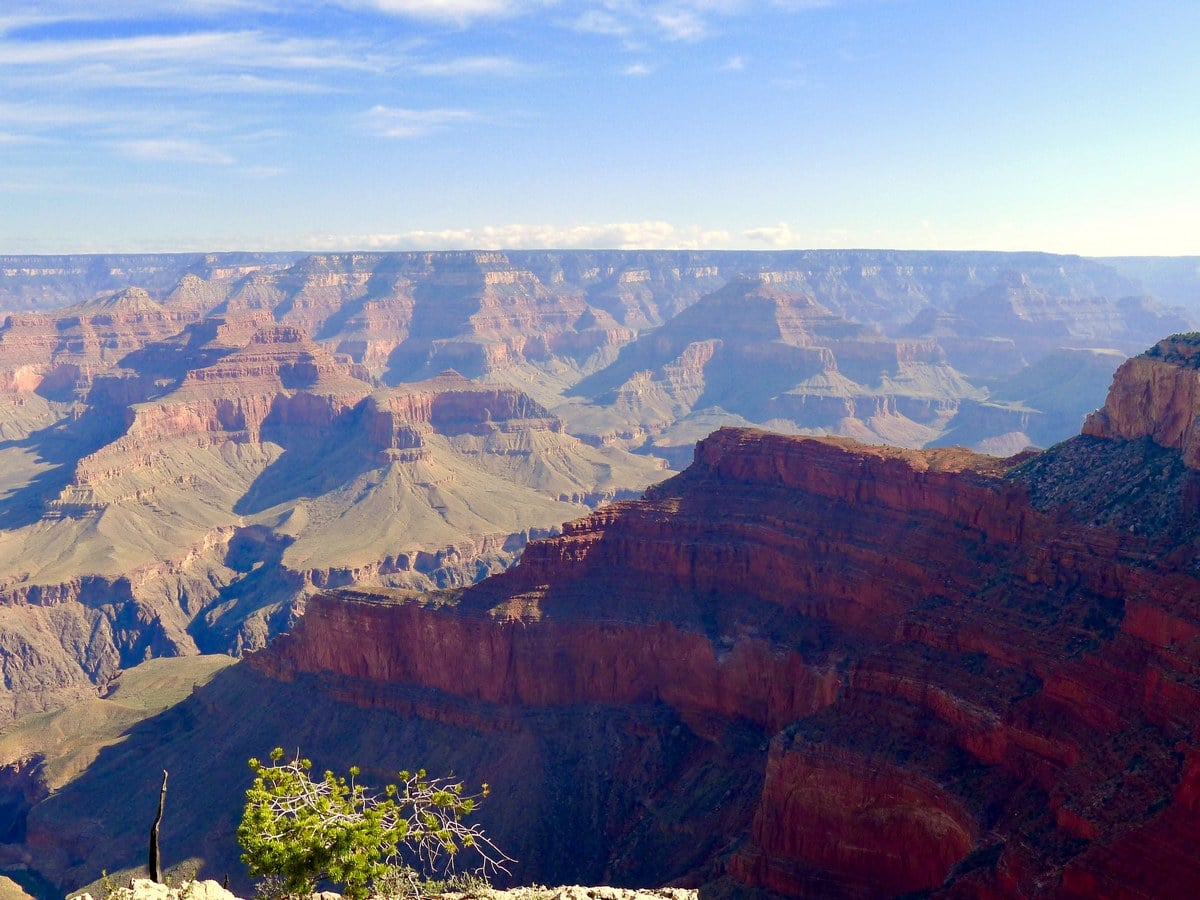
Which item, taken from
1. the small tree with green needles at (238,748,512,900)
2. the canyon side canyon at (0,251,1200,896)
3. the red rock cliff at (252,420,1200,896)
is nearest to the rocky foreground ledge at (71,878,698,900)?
the small tree with green needles at (238,748,512,900)

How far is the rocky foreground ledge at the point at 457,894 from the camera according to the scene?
28.9m

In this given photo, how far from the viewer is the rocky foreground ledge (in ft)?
94.7

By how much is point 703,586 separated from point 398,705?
27683mm

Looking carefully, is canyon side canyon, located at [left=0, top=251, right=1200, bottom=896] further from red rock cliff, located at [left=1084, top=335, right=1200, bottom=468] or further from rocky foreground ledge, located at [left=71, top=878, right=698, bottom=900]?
rocky foreground ledge, located at [left=71, top=878, right=698, bottom=900]

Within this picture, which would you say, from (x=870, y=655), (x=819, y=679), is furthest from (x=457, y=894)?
(x=819, y=679)

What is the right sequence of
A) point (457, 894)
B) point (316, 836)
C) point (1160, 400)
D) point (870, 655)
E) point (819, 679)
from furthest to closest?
point (819, 679) < point (1160, 400) < point (870, 655) < point (457, 894) < point (316, 836)

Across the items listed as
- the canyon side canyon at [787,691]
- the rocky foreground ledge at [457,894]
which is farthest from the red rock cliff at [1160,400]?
the rocky foreground ledge at [457,894]

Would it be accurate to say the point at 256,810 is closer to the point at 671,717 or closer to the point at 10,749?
the point at 671,717

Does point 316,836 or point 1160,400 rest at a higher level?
point 1160,400

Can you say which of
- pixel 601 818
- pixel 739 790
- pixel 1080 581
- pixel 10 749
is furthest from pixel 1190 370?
pixel 10 749

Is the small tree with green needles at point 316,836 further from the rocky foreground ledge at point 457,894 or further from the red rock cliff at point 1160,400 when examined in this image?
the red rock cliff at point 1160,400

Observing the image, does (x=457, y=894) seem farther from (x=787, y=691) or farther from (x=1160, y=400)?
(x=1160, y=400)

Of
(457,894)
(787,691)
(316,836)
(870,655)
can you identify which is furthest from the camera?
(787,691)

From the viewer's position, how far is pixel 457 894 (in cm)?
3177
